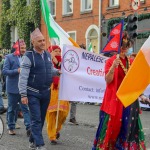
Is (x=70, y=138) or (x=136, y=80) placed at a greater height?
(x=136, y=80)

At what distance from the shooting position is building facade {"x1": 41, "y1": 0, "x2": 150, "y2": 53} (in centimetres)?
2211

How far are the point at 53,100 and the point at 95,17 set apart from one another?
1744 centimetres

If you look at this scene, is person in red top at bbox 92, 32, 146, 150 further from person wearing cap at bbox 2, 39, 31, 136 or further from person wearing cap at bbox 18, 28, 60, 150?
person wearing cap at bbox 2, 39, 31, 136

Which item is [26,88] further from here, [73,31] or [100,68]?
[73,31]

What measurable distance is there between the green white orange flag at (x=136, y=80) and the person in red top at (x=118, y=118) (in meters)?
0.40

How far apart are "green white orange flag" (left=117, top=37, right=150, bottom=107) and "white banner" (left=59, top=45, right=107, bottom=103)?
299cm

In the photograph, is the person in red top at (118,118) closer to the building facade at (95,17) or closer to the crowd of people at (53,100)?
the crowd of people at (53,100)

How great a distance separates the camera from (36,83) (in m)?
6.70

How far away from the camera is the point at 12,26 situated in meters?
32.2

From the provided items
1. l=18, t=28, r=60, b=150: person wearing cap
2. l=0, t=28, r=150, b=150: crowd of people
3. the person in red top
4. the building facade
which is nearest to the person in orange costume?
l=0, t=28, r=150, b=150: crowd of people

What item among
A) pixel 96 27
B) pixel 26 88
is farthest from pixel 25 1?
pixel 26 88

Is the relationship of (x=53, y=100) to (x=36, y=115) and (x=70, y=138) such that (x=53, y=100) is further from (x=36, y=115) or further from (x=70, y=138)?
(x=36, y=115)

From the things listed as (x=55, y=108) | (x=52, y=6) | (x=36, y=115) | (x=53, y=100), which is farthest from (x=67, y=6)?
(x=36, y=115)

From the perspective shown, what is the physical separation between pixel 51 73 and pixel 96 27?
1833 cm
